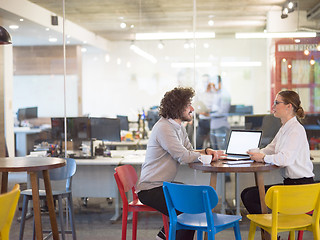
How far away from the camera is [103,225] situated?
555 cm

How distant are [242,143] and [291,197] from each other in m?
1.25

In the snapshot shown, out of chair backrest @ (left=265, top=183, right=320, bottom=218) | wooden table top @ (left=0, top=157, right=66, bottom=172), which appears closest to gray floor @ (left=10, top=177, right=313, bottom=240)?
wooden table top @ (left=0, top=157, right=66, bottom=172)

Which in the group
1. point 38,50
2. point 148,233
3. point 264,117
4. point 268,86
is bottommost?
point 148,233

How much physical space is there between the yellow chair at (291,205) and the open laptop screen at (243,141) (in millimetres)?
981

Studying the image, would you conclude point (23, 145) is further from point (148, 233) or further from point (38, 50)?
point (148, 233)

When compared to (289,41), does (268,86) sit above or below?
below

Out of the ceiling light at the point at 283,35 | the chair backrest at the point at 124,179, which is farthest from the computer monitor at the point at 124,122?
the chair backrest at the point at 124,179

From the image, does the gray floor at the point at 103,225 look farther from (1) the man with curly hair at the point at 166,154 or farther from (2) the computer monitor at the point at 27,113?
(2) the computer monitor at the point at 27,113

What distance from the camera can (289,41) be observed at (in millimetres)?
6035

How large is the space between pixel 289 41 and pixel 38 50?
3250 millimetres

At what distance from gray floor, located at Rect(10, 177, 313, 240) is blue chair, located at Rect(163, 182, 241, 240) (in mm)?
1648

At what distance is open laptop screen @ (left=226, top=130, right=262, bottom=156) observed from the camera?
14.3 feet

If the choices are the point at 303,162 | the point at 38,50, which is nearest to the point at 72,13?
the point at 38,50

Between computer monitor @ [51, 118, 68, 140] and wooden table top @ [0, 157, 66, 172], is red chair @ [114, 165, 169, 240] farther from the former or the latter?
computer monitor @ [51, 118, 68, 140]
